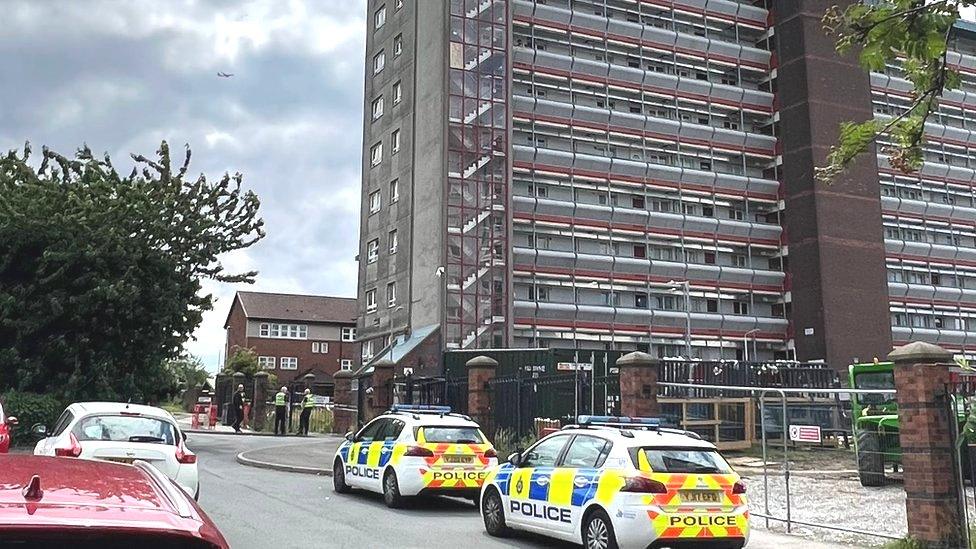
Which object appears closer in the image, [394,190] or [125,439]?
[125,439]

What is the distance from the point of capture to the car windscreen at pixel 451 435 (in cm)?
1412

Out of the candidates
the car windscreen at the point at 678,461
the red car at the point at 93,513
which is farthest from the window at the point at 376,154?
the red car at the point at 93,513

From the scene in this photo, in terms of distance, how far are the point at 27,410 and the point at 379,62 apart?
109 feet

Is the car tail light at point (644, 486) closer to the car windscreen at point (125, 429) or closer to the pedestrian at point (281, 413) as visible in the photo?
Result: the car windscreen at point (125, 429)

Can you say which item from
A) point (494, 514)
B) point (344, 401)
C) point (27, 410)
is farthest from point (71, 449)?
point (344, 401)

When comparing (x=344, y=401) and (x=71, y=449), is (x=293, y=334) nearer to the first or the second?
(x=344, y=401)

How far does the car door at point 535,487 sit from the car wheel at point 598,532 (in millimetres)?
544

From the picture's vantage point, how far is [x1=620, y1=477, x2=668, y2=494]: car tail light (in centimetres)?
955

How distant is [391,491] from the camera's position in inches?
556

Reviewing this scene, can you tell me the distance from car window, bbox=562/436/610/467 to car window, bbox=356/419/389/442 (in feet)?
16.4

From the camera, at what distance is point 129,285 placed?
24984 millimetres

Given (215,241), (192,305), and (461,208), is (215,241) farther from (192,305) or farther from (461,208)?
(461,208)

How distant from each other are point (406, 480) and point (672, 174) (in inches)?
1543

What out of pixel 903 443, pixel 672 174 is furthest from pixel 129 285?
pixel 672 174
